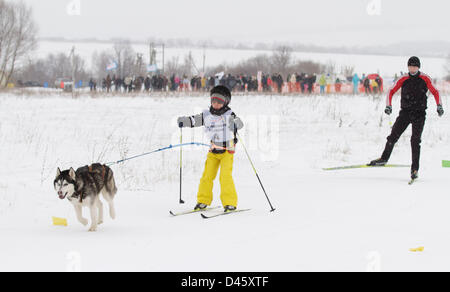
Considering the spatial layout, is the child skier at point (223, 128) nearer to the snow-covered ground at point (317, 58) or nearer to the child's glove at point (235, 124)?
the child's glove at point (235, 124)

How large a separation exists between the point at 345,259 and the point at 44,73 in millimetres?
127112

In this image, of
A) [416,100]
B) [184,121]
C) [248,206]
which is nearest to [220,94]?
[184,121]

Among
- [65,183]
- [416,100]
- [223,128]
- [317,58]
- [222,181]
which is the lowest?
[222,181]

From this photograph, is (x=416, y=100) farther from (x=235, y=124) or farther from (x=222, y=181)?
(x=222, y=181)

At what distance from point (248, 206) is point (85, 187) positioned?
275 cm

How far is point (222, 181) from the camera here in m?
7.50

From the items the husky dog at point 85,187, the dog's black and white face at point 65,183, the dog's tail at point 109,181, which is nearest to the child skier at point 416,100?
the dog's tail at point 109,181

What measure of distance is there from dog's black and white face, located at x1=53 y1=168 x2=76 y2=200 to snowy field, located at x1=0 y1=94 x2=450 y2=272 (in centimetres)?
51

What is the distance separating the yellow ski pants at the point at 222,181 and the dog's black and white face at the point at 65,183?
2228 millimetres

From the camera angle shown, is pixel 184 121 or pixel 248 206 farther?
pixel 248 206

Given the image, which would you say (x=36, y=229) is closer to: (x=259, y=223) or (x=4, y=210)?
(x=4, y=210)

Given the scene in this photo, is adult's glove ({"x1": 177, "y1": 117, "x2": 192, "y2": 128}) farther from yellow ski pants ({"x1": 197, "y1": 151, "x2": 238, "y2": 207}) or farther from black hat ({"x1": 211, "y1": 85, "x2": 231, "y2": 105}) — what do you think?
yellow ski pants ({"x1": 197, "y1": 151, "x2": 238, "y2": 207})

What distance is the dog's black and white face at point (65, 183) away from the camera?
579 centimetres

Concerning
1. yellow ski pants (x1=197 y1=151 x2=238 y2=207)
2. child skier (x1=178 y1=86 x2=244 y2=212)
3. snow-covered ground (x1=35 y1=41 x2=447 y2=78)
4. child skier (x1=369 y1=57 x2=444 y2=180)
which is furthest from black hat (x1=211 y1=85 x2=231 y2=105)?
snow-covered ground (x1=35 y1=41 x2=447 y2=78)
